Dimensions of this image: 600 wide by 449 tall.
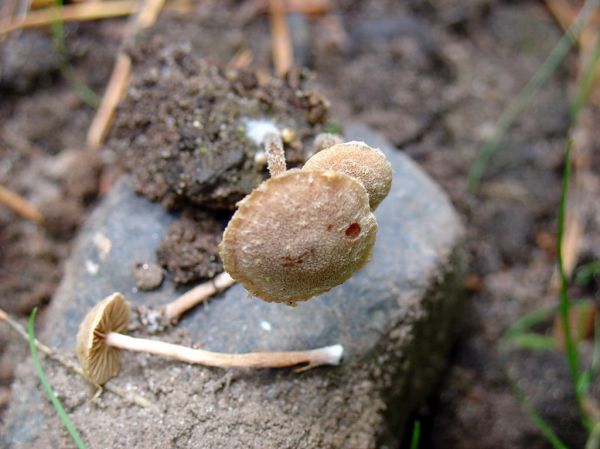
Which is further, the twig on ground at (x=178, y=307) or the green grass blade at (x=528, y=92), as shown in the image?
the green grass blade at (x=528, y=92)

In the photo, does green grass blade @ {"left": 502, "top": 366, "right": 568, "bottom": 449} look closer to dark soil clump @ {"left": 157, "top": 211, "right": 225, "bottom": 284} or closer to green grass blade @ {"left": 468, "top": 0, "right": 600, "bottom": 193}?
green grass blade @ {"left": 468, "top": 0, "right": 600, "bottom": 193}

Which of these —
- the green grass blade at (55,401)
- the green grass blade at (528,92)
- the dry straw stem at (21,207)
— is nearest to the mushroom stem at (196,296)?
the green grass blade at (55,401)

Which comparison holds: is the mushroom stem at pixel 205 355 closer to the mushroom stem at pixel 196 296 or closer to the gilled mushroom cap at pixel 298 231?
the mushroom stem at pixel 196 296

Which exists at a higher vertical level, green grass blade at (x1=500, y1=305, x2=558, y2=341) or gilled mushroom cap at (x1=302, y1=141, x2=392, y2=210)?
gilled mushroom cap at (x1=302, y1=141, x2=392, y2=210)

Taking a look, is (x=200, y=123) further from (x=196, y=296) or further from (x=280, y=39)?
(x=280, y=39)

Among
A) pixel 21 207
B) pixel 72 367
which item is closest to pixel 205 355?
pixel 72 367

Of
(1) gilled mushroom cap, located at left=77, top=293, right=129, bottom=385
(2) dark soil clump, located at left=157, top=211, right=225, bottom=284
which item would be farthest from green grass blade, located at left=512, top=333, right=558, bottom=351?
(1) gilled mushroom cap, located at left=77, top=293, right=129, bottom=385

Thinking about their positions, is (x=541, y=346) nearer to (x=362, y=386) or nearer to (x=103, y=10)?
(x=362, y=386)
